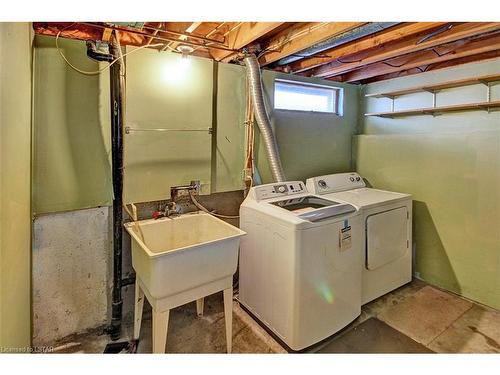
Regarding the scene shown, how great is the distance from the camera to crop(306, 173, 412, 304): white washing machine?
7.30ft

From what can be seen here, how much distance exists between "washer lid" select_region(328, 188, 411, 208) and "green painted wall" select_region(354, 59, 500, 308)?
1.17 feet

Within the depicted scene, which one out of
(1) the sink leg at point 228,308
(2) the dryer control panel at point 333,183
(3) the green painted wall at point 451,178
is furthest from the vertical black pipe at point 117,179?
(3) the green painted wall at point 451,178

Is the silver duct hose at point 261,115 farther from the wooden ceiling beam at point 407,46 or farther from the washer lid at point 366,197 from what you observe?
the wooden ceiling beam at point 407,46

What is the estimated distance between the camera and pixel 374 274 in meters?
2.36

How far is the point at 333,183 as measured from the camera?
106 inches

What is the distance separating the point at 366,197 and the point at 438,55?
126 centimetres

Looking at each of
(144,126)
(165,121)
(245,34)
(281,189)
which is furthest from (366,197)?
(144,126)

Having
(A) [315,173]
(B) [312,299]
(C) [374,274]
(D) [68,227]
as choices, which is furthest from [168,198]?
(C) [374,274]

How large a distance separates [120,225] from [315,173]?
6.35ft

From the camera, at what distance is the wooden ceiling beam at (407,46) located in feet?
5.64

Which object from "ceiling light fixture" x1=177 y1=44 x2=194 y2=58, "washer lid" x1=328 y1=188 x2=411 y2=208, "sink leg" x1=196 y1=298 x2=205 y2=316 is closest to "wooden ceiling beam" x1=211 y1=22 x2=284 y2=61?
"ceiling light fixture" x1=177 y1=44 x2=194 y2=58

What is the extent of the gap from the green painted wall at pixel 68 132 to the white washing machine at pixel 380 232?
175 centimetres

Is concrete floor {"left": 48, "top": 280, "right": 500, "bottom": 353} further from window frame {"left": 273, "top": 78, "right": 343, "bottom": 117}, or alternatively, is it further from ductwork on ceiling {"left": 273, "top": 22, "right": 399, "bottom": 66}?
ductwork on ceiling {"left": 273, "top": 22, "right": 399, "bottom": 66}
